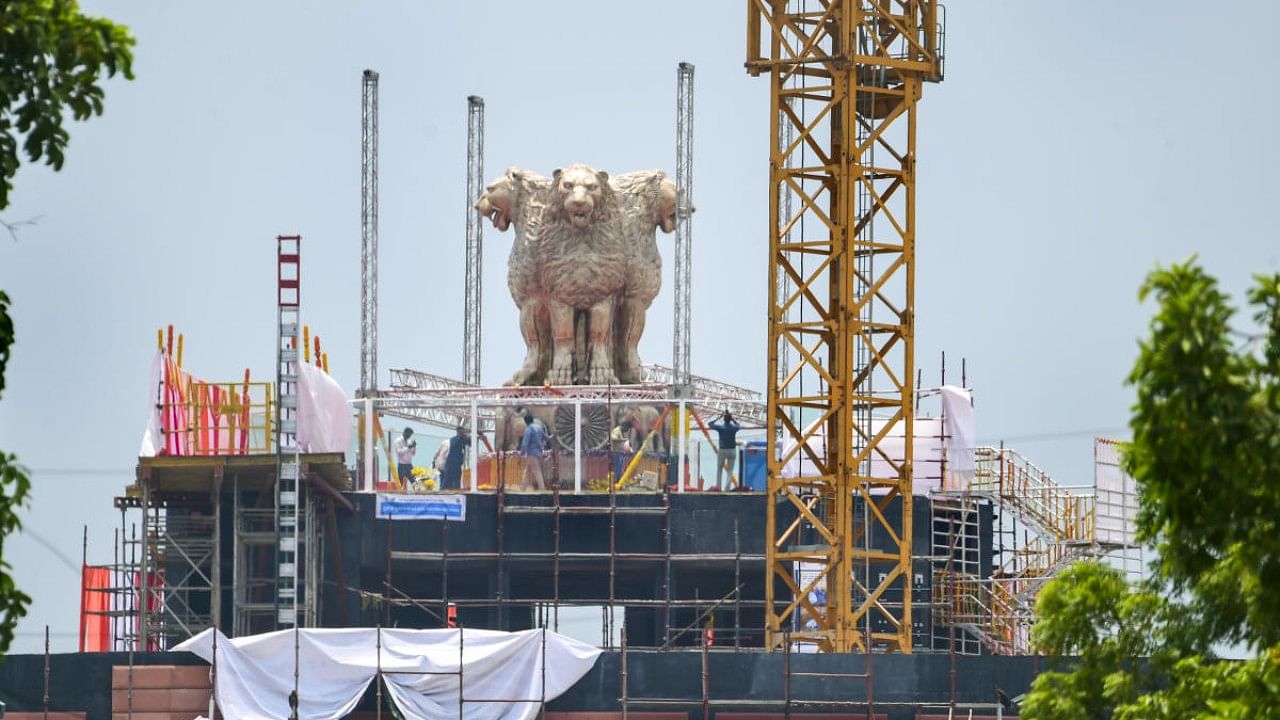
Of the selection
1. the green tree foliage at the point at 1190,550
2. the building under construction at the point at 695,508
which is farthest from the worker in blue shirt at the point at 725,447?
the green tree foliage at the point at 1190,550

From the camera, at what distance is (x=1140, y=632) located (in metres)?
51.2

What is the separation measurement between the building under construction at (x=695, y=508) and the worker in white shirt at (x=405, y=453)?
0.23 meters

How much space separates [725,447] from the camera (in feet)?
321

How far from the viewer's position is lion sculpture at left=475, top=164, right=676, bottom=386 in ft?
332

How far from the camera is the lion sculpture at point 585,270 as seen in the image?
332 ft

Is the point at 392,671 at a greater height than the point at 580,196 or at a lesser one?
lesser

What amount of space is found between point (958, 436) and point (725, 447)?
6.19 metres

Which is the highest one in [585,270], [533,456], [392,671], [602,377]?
[585,270]

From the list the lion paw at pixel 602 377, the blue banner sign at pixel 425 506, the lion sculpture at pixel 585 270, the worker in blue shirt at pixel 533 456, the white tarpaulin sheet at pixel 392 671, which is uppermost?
the lion sculpture at pixel 585 270

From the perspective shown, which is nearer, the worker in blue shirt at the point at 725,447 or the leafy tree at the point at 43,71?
the leafy tree at the point at 43,71

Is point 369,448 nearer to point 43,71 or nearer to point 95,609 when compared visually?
point 95,609

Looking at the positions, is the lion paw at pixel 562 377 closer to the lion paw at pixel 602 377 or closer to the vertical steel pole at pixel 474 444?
the lion paw at pixel 602 377

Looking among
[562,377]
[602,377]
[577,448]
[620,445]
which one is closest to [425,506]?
[577,448]

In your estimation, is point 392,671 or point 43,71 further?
point 392,671
